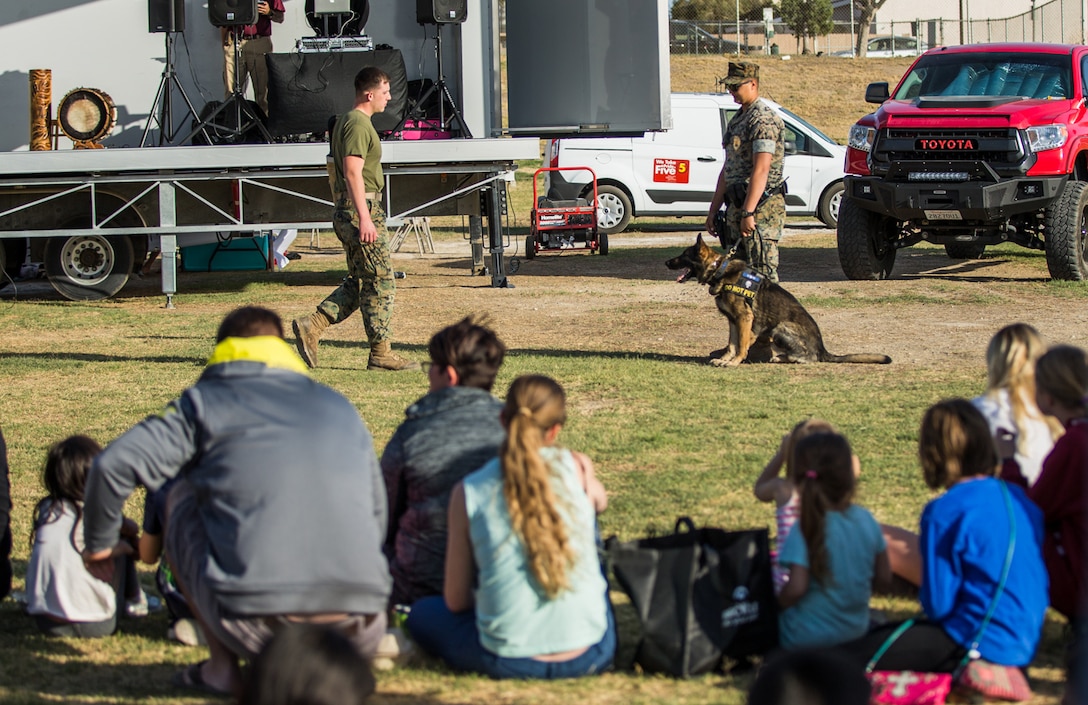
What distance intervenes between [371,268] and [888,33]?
5184 centimetres

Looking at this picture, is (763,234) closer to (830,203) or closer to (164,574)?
(164,574)

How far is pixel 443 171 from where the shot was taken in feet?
39.1

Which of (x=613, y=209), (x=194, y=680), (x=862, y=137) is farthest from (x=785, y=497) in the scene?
(x=613, y=209)

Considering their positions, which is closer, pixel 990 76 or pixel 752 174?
pixel 752 174

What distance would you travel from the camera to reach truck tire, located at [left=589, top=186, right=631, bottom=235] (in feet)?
57.2

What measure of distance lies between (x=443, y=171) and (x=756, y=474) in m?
7.00

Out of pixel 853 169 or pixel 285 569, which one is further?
pixel 853 169

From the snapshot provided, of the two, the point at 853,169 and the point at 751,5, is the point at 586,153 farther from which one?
the point at 751,5

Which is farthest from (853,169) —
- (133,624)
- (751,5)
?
(751,5)

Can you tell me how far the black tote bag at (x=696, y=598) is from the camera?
344cm

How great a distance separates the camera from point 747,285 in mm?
7879

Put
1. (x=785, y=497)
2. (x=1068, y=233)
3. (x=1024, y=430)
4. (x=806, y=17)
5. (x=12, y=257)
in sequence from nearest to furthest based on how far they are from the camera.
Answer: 1. (x=785, y=497)
2. (x=1024, y=430)
3. (x=1068, y=233)
4. (x=12, y=257)
5. (x=806, y=17)

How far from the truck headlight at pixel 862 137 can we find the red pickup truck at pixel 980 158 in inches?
0.5

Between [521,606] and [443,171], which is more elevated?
[443,171]
